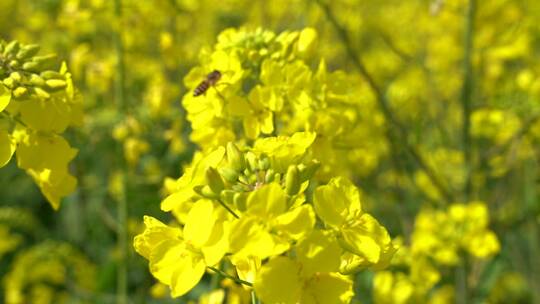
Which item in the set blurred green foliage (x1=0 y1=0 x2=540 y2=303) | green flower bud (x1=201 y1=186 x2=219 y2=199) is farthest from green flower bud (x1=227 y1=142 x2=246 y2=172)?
blurred green foliage (x1=0 y1=0 x2=540 y2=303)

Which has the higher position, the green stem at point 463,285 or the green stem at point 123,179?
the green stem at point 123,179

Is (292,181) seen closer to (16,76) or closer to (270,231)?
(270,231)

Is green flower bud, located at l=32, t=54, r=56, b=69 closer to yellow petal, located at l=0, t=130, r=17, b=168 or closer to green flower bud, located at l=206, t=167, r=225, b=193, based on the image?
yellow petal, located at l=0, t=130, r=17, b=168

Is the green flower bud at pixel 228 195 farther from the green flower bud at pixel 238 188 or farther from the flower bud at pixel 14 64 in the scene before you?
the flower bud at pixel 14 64

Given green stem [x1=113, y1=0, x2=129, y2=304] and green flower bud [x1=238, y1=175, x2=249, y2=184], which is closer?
green flower bud [x1=238, y1=175, x2=249, y2=184]

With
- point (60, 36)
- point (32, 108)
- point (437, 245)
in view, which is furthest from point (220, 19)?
point (32, 108)

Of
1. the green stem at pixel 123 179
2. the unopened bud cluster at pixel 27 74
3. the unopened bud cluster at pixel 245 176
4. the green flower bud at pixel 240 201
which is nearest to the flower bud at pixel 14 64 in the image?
the unopened bud cluster at pixel 27 74

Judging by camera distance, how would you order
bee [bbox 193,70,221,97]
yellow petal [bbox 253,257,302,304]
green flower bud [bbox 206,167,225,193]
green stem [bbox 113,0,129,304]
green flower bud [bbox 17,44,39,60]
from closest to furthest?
1. yellow petal [bbox 253,257,302,304]
2. green flower bud [bbox 206,167,225,193]
3. green flower bud [bbox 17,44,39,60]
4. bee [bbox 193,70,221,97]
5. green stem [bbox 113,0,129,304]
